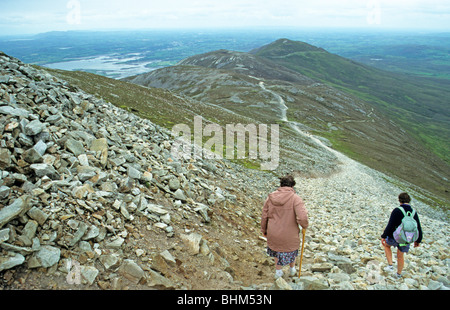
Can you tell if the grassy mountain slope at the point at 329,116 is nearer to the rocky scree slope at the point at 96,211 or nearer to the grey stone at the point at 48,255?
the rocky scree slope at the point at 96,211

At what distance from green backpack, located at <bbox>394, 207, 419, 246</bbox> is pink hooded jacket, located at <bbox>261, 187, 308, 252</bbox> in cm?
410

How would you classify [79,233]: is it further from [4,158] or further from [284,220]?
[284,220]

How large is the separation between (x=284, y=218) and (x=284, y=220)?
0.20 ft

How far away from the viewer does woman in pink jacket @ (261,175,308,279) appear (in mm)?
8602

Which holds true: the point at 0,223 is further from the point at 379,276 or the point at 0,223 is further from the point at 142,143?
the point at 379,276

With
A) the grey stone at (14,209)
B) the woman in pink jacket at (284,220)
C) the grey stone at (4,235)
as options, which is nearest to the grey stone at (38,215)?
the grey stone at (14,209)

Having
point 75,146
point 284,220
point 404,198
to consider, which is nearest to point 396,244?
point 404,198

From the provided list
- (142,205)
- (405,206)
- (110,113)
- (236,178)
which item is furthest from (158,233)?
(236,178)

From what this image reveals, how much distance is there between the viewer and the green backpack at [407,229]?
973 cm

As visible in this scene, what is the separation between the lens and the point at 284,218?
868cm

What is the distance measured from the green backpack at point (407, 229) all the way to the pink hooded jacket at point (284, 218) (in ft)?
13.5

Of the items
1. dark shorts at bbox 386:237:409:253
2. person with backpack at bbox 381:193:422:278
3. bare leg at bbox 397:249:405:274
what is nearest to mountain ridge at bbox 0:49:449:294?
bare leg at bbox 397:249:405:274

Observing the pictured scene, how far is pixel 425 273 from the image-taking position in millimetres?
10742
